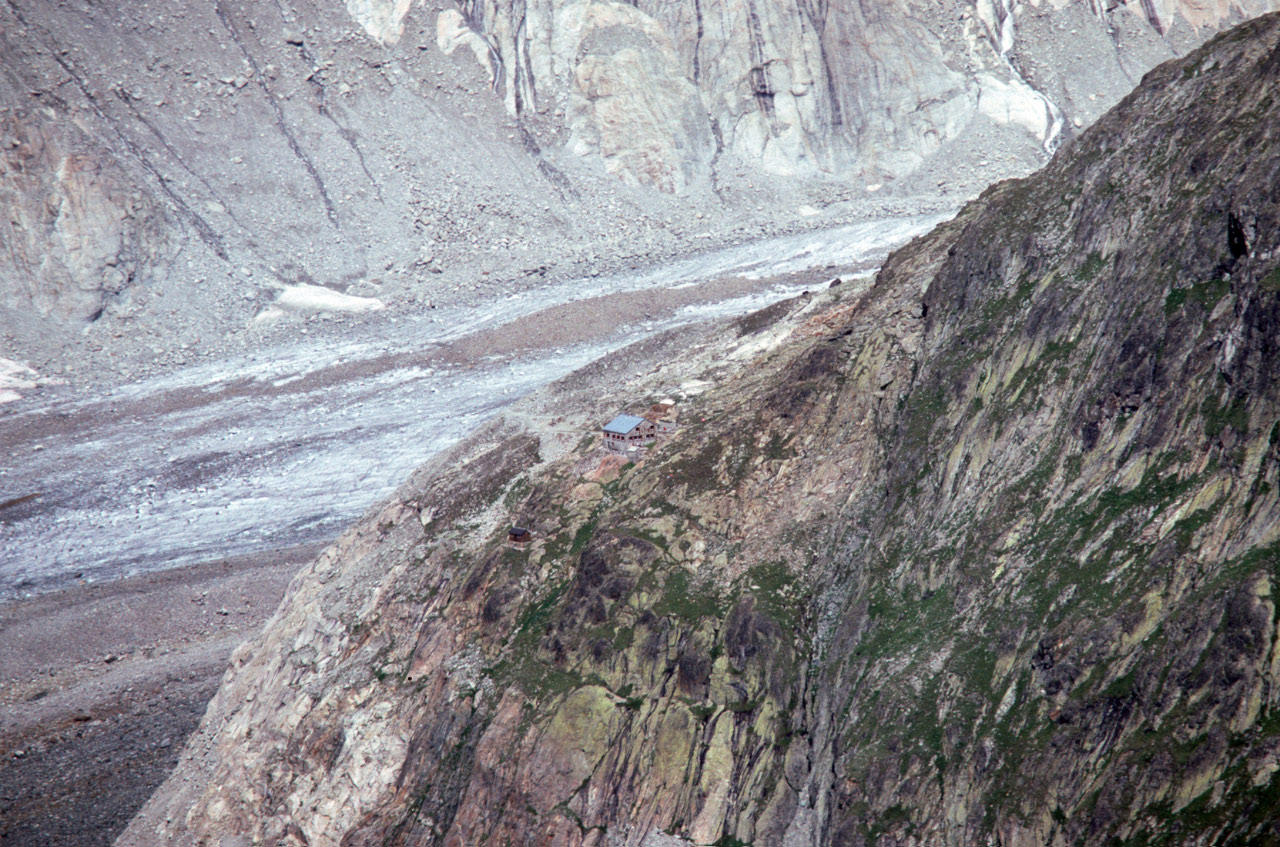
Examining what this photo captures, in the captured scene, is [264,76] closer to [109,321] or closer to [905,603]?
[109,321]

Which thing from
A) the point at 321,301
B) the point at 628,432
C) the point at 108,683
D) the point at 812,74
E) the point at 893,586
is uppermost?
the point at 812,74

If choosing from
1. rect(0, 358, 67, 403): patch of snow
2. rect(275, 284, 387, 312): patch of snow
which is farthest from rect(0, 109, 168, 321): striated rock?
rect(275, 284, 387, 312): patch of snow

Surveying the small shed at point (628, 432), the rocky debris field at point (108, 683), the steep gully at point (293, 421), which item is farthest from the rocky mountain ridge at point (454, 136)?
the small shed at point (628, 432)

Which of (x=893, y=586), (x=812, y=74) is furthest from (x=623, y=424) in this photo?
(x=812, y=74)

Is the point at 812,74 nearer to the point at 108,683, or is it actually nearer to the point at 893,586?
the point at 108,683

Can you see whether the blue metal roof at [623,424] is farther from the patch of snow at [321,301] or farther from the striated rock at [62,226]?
the striated rock at [62,226]

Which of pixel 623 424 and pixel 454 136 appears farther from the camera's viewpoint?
pixel 454 136
